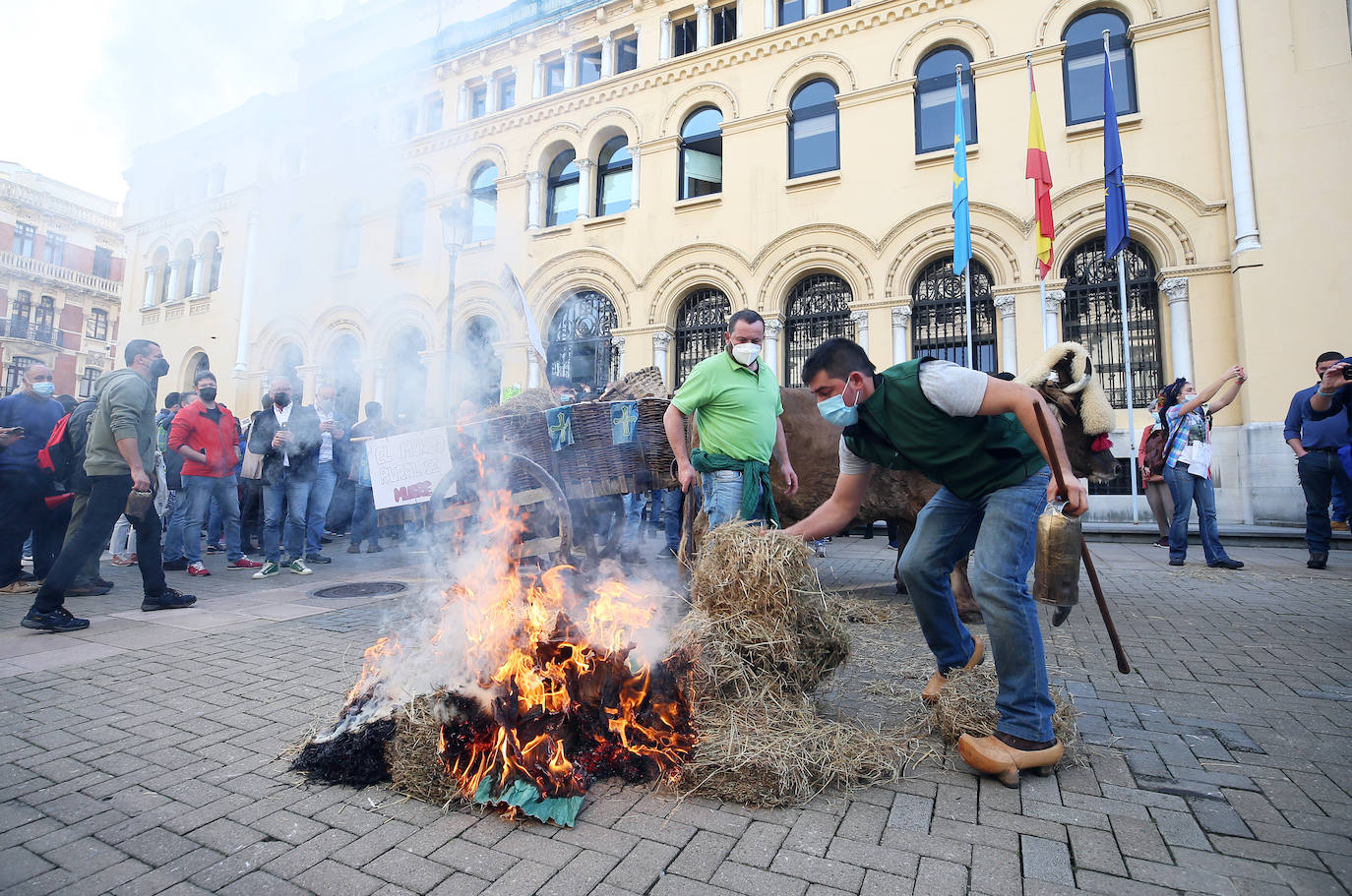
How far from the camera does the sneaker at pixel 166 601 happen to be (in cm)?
535

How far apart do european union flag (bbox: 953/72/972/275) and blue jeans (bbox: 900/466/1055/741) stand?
10127 millimetres

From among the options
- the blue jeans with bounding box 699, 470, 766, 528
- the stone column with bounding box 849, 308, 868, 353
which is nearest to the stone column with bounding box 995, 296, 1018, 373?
the stone column with bounding box 849, 308, 868, 353

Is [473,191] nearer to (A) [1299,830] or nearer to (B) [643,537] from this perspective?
(B) [643,537]

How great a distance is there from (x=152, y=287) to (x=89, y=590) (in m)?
15.3

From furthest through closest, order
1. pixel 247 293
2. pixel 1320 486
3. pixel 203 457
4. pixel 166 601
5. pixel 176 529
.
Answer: pixel 247 293 → pixel 176 529 → pixel 203 457 → pixel 1320 486 → pixel 166 601

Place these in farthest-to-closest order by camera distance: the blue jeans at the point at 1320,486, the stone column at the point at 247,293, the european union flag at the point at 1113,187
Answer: the european union flag at the point at 1113,187
the stone column at the point at 247,293
the blue jeans at the point at 1320,486

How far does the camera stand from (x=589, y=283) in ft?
52.3

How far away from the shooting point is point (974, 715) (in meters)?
2.71

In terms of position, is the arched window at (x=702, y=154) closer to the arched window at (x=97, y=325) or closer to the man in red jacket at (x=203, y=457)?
the man in red jacket at (x=203, y=457)

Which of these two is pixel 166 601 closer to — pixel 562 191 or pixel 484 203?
pixel 562 191

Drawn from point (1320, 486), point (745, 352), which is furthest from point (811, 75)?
point (745, 352)

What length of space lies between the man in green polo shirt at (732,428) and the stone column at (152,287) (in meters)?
17.0

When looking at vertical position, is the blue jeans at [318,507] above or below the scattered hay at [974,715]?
above

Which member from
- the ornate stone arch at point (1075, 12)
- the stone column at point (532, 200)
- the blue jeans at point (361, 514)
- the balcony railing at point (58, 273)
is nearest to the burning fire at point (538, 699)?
the blue jeans at point (361, 514)
